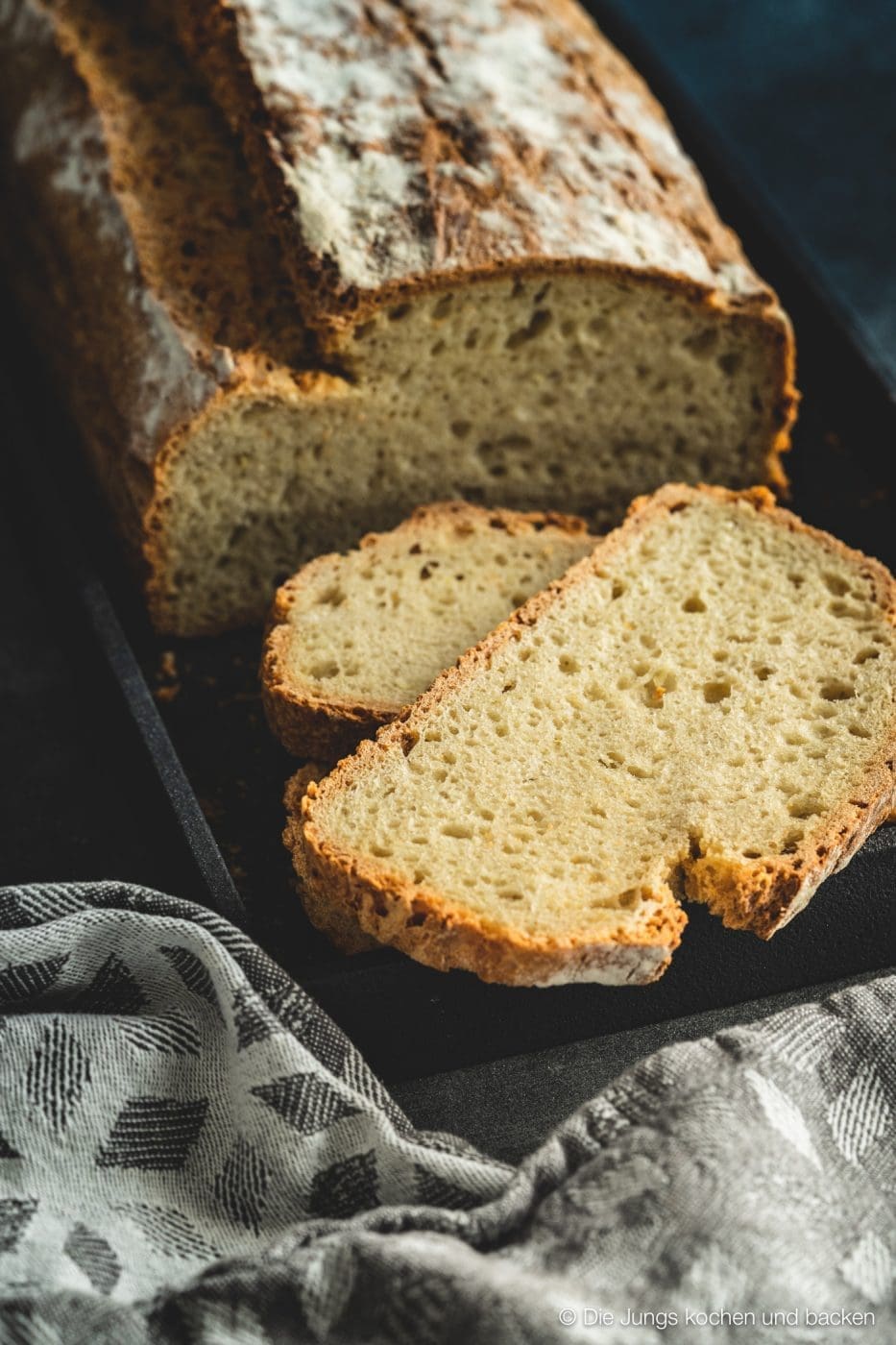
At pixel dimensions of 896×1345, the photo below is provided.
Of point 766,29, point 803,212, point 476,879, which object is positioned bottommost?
point 476,879

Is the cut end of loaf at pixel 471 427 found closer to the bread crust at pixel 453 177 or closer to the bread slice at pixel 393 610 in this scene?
the bread crust at pixel 453 177

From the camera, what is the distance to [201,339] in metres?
3.67

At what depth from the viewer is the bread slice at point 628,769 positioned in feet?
9.46

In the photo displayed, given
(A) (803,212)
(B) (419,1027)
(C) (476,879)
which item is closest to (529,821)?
(C) (476,879)

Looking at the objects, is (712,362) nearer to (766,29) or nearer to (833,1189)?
(833,1189)

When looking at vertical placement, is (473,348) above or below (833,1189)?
above

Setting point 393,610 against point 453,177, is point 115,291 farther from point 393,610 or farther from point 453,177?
point 393,610

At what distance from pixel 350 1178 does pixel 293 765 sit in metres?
1.05

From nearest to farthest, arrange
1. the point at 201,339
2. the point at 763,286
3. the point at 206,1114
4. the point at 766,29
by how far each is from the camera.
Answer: the point at 206,1114
the point at 201,339
the point at 763,286
the point at 766,29

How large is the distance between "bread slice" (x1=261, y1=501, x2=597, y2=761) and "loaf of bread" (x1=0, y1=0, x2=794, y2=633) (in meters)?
0.25

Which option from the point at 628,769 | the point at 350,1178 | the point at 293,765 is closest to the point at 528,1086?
the point at 350,1178

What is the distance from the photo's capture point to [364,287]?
11.7ft

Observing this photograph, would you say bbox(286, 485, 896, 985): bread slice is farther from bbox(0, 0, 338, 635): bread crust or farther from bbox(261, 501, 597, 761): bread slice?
bbox(0, 0, 338, 635): bread crust

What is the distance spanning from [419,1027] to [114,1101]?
1.71 feet
